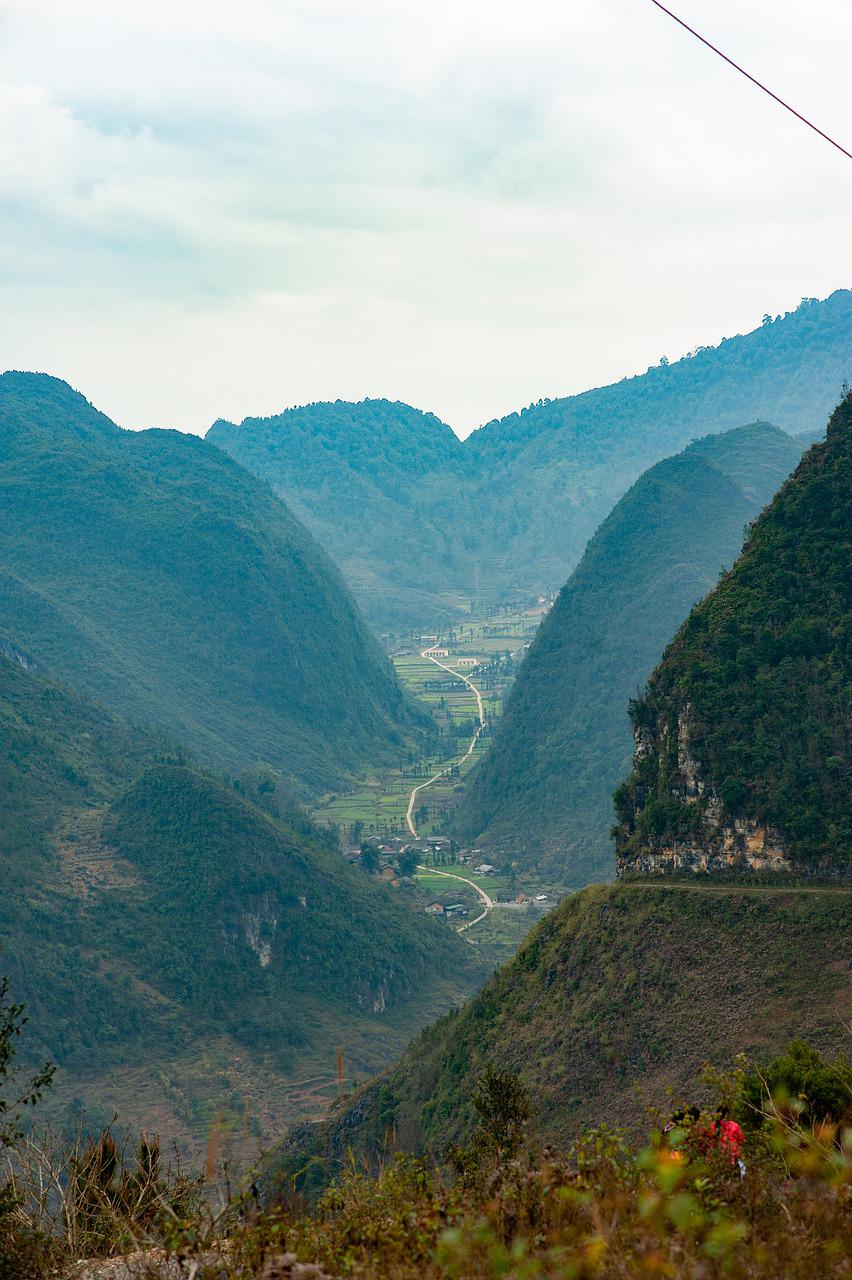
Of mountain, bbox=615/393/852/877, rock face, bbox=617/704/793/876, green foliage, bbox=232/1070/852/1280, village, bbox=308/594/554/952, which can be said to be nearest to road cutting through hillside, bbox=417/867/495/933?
village, bbox=308/594/554/952

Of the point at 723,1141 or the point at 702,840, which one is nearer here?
the point at 723,1141

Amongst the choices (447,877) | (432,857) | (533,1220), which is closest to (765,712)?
(533,1220)

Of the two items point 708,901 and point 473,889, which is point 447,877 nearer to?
point 473,889

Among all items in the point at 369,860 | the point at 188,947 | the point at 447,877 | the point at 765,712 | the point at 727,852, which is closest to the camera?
the point at 727,852

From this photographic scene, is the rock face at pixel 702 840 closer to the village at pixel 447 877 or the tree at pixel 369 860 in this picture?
the village at pixel 447 877

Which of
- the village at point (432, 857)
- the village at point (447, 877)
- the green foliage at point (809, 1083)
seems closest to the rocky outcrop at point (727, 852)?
the green foliage at point (809, 1083)

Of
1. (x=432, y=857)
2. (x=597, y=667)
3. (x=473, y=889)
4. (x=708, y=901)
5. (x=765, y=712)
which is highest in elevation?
(x=765, y=712)

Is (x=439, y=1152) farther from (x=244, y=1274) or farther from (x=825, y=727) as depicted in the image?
(x=244, y=1274)

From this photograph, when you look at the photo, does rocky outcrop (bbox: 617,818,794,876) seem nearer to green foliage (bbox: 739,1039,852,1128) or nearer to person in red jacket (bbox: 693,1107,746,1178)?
green foliage (bbox: 739,1039,852,1128)
